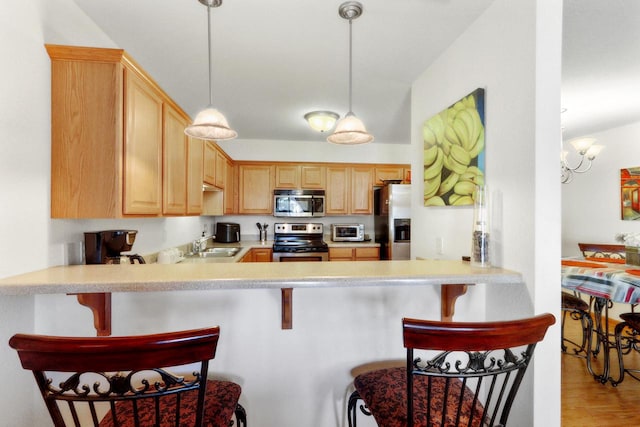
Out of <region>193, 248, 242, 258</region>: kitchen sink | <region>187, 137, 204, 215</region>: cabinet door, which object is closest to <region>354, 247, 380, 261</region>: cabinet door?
<region>193, 248, 242, 258</region>: kitchen sink

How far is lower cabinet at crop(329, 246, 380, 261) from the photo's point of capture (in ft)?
12.6

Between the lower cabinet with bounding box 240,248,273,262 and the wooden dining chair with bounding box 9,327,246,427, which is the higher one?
the wooden dining chair with bounding box 9,327,246,427

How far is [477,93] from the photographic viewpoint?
151 cm

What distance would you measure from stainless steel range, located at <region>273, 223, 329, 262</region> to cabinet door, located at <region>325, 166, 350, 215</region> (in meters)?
0.34

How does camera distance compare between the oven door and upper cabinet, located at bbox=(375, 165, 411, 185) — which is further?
upper cabinet, located at bbox=(375, 165, 411, 185)

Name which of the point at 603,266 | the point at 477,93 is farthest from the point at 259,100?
the point at 603,266

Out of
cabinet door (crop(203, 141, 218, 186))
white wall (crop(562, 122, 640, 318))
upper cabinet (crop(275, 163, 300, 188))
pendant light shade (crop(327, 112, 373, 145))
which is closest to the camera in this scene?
pendant light shade (crop(327, 112, 373, 145))

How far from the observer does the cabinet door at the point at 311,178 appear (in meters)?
4.17

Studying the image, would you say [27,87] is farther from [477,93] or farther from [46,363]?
[477,93]

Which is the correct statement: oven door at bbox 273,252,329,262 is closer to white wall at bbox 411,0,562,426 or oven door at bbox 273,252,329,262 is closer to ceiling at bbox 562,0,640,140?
white wall at bbox 411,0,562,426

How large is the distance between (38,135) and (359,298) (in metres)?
1.65

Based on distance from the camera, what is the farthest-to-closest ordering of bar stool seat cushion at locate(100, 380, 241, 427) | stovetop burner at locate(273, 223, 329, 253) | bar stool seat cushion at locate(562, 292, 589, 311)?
stovetop burner at locate(273, 223, 329, 253) < bar stool seat cushion at locate(562, 292, 589, 311) < bar stool seat cushion at locate(100, 380, 241, 427)

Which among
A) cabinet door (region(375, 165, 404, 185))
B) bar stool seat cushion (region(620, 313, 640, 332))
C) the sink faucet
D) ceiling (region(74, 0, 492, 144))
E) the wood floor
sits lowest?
the wood floor

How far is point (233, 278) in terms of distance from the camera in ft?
3.48
